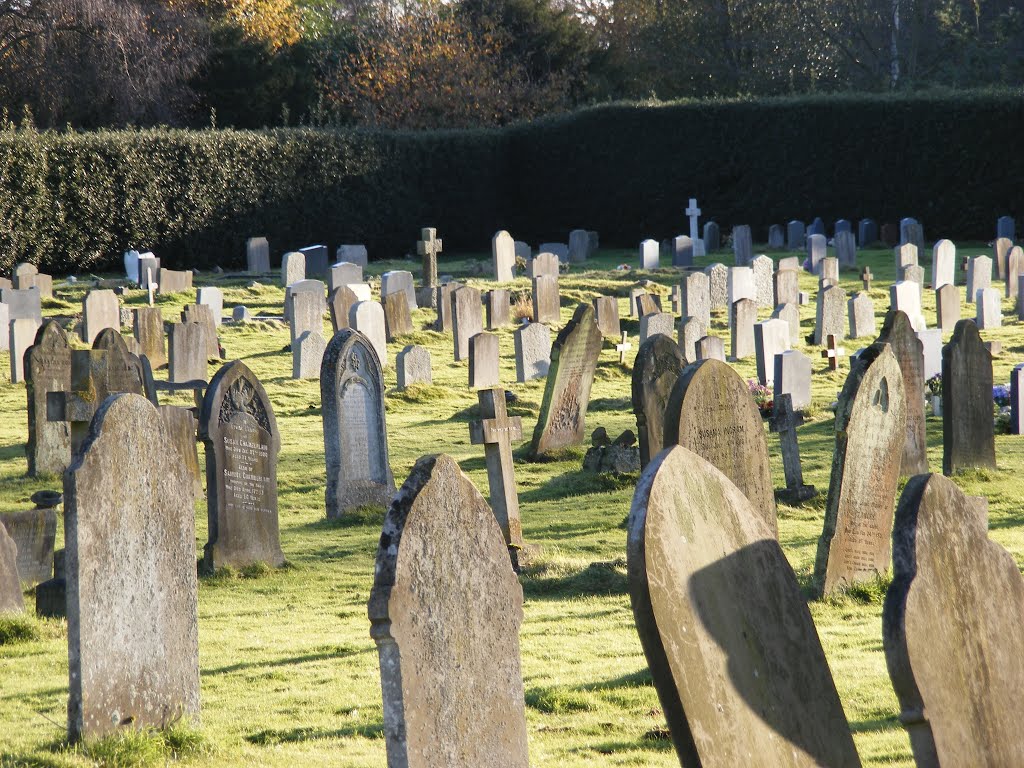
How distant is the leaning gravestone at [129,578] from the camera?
5180mm

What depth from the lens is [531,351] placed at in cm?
1653

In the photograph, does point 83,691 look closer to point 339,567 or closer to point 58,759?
point 58,759

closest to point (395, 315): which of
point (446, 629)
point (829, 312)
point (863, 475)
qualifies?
point (829, 312)

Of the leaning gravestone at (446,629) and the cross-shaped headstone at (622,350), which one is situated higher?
the cross-shaped headstone at (622,350)

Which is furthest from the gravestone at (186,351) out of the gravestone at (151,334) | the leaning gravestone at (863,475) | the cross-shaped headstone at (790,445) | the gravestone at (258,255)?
the gravestone at (258,255)

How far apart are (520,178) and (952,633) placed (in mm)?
34991

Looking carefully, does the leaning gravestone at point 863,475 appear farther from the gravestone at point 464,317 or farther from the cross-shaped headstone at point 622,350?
the gravestone at point 464,317

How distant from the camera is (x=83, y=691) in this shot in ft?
17.0

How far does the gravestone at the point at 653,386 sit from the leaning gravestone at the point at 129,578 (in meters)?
4.60

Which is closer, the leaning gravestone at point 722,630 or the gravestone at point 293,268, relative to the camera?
the leaning gravestone at point 722,630

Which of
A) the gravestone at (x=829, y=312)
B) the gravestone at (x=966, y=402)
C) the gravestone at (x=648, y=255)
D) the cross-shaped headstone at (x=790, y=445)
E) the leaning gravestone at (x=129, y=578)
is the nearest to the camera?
the leaning gravestone at (x=129, y=578)

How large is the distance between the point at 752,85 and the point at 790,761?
42.8 m

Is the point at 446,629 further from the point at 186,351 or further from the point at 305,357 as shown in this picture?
the point at 305,357

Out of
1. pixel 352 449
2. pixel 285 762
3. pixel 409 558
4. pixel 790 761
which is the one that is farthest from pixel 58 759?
pixel 352 449
